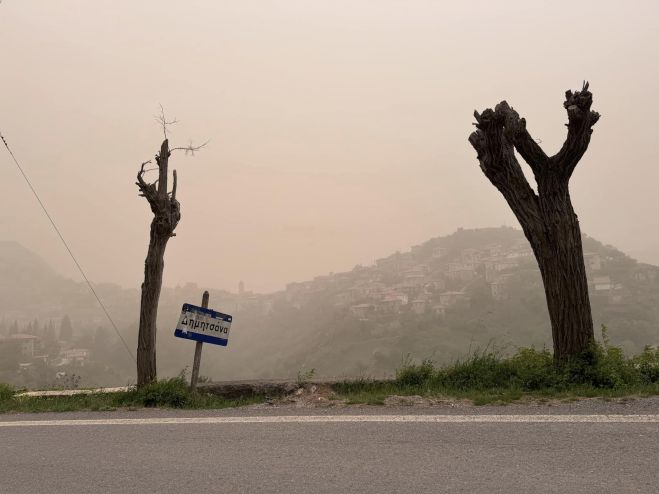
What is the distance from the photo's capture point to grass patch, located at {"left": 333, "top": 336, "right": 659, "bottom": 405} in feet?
20.1

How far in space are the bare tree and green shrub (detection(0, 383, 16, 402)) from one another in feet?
6.77

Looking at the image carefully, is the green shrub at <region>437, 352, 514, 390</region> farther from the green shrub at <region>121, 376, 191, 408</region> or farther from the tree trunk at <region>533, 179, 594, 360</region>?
the green shrub at <region>121, 376, 191, 408</region>

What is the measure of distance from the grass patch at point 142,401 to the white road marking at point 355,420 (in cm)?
98

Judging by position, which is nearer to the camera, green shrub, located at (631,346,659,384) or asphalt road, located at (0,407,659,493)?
asphalt road, located at (0,407,659,493)

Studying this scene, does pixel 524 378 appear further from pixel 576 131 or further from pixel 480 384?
pixel 576 131

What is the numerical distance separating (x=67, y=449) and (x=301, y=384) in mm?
3552

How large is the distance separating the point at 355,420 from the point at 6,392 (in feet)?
21.9

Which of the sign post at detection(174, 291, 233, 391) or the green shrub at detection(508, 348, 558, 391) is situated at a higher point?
the sign post at detection(174, 291, 233, 391)

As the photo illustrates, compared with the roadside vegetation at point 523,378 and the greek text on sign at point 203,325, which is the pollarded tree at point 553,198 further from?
the greek text on sign at point 203,325

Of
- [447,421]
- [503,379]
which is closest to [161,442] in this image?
[447,421]

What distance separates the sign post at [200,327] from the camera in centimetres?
759

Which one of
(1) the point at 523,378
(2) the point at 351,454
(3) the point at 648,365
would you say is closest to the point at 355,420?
(2) the point at 351,454

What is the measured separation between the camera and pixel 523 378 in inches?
263

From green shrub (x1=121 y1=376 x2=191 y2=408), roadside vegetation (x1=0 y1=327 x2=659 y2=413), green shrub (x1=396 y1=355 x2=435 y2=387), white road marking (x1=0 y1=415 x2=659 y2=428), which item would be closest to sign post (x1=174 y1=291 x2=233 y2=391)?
green shrub (x1=121 y1=376 x2=191 y2=408)
